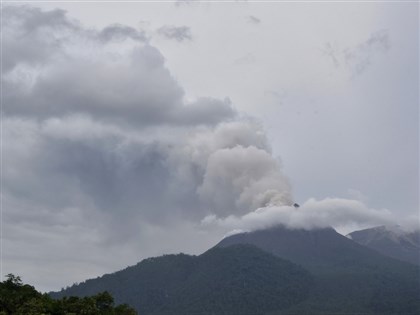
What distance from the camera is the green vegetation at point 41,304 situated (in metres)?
71.9

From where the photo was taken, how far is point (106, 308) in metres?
82.8

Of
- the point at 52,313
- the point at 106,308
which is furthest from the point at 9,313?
the point at 106,308

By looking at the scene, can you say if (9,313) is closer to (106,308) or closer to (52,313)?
(52,313)

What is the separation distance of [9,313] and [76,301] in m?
8.92

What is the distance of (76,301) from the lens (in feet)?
257

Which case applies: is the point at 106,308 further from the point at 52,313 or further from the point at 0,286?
the point at 0,286

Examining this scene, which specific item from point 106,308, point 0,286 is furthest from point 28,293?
point 106,308

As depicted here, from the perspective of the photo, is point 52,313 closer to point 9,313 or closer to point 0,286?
point 9,313

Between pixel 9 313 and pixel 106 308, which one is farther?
pixel 106 308

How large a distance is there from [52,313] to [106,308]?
30.6 ft

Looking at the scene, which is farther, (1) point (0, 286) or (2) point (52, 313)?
(1) point (0, 286)

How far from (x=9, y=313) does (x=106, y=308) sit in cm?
1430

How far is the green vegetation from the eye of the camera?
7188cm

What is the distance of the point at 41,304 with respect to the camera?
235 feet
